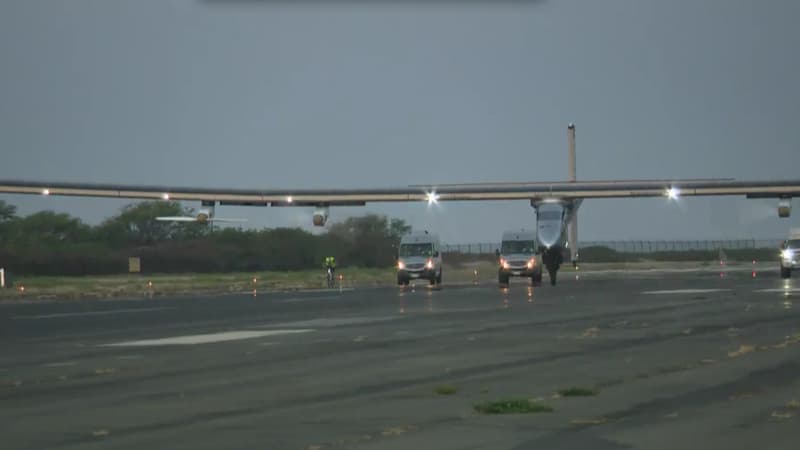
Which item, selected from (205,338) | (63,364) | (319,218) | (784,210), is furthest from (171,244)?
(63,364)

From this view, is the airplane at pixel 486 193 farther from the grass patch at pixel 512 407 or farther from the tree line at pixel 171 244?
the grass patch at pixel 512 407

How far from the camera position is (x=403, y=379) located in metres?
16.9

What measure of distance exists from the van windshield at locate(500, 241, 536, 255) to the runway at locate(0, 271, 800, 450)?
24.6 meters

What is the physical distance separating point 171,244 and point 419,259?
2465cm

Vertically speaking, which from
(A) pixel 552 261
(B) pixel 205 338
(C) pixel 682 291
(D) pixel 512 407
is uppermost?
(A) pixel 552 261

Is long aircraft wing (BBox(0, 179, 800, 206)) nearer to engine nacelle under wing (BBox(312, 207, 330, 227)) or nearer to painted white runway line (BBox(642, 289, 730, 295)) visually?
engine nacelle under wing (BBox(312, 207, 330, 227))

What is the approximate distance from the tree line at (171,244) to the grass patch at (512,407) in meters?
59.4

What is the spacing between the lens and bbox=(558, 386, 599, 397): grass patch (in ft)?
48.8

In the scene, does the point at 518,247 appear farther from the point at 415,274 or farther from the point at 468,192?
the point at 468,192

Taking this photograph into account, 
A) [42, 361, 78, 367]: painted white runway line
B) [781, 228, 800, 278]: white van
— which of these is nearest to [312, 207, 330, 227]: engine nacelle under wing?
[781, 228, 800, 278]: white van

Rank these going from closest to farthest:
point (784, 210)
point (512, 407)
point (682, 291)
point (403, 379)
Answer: point (512, 407)
point (403, 379)
point (682, 291)
point (784, 210)

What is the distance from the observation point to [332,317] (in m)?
32.3

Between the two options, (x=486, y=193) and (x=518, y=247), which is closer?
(x=518, y=247)

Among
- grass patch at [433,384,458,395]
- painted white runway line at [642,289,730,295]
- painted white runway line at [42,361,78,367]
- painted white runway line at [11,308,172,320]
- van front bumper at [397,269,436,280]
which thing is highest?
van front bumper at [397,269,436,280]
